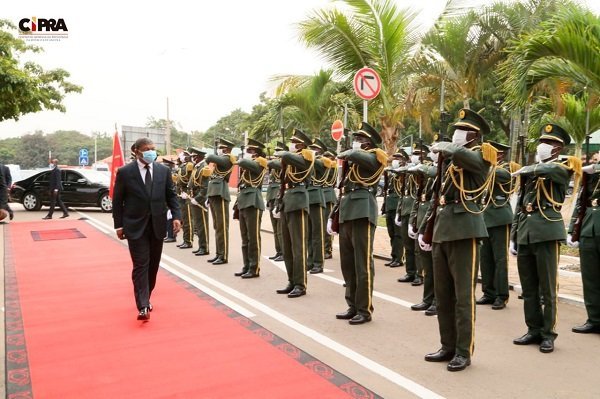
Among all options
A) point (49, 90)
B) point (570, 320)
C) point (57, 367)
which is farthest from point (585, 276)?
point (49, 90)

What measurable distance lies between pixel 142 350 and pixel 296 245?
250cm

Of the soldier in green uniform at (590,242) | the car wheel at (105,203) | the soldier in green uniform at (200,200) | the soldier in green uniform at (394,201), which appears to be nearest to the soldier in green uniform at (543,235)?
the soldier in green uniform at (590,242)

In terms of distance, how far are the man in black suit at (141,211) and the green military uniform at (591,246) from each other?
4.13 meters

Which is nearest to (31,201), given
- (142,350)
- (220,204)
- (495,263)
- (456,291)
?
(220,204)

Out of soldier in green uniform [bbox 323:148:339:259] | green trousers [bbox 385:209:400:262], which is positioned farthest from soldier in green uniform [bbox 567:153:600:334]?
soldier in green uniform [bbox 323:148:339:259]

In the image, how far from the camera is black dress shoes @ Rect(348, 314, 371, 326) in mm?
5559

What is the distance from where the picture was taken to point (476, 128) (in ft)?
14.6

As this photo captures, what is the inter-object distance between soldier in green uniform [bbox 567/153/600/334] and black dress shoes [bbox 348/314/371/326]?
1937mm

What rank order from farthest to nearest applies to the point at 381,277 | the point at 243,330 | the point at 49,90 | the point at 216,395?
the point at 49,90, the point at 381,277, the point at 243,330, the point at 216,395

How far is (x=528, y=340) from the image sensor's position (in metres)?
4.95

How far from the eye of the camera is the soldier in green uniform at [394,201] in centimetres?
848

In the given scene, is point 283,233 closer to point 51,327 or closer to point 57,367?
point 51,327

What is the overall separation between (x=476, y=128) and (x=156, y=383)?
3051mm

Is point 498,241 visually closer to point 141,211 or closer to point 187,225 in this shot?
point 141,211
